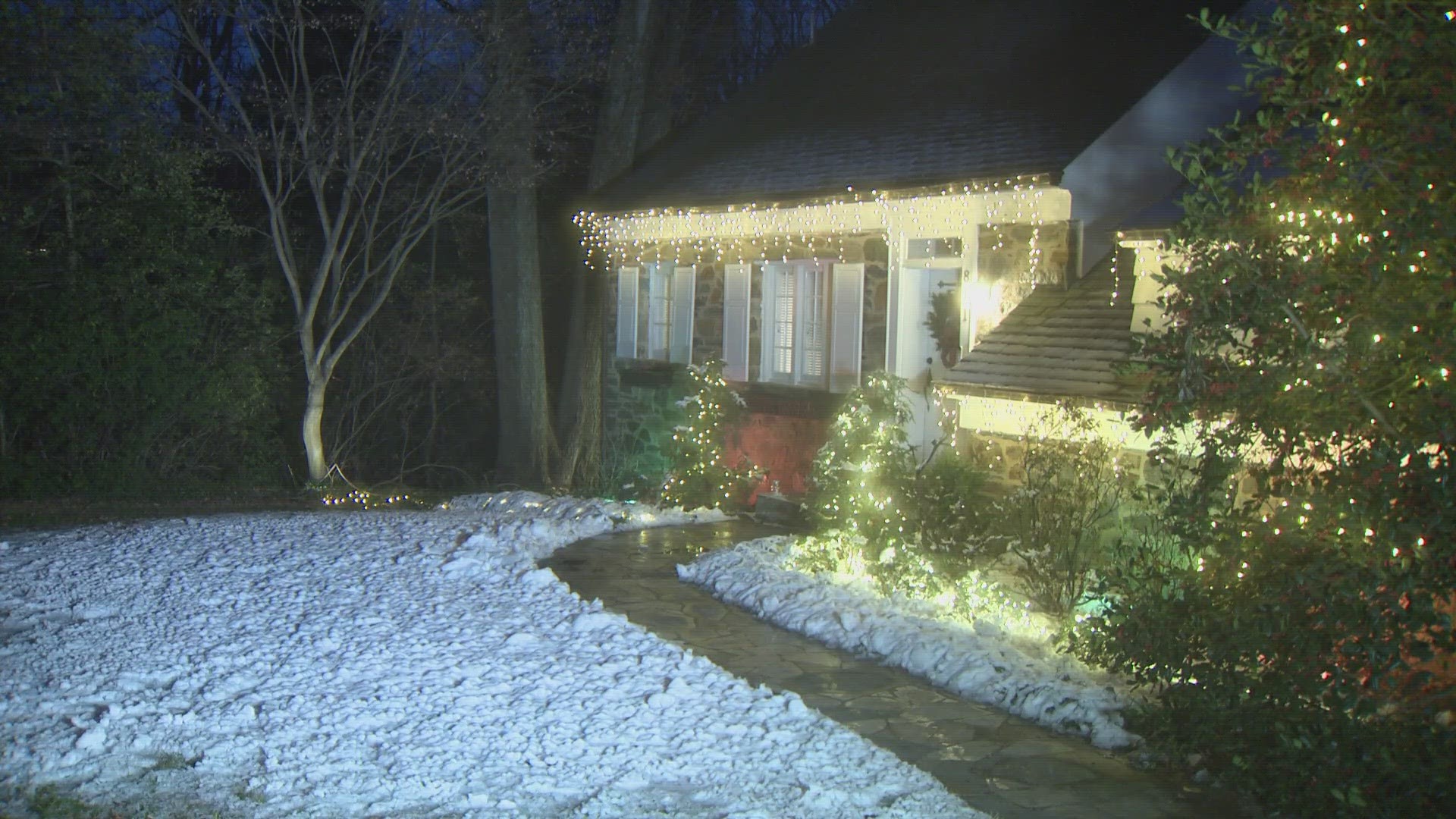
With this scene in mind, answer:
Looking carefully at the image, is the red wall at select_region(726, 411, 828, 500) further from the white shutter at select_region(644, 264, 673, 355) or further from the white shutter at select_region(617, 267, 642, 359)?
the white shutter at select_region(617, 267, 642, 359)

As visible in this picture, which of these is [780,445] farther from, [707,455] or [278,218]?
[278,218]

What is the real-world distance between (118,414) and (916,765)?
1047cm

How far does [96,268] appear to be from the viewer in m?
12.8

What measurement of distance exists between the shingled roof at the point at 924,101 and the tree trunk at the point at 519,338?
110cm

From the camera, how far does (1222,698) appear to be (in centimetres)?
506

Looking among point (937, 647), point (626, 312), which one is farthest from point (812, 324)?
point (937, 647)

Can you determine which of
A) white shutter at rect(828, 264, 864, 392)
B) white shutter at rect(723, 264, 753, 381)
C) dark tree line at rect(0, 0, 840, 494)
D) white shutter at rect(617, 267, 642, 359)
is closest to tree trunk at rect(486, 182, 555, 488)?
dark tree line at rect(0, 0, 840, 494)

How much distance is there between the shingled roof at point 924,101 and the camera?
11.0 m

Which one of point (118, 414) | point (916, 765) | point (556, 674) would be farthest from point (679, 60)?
point (916, 765)

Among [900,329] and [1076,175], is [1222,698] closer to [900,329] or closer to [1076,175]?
[1076,175]

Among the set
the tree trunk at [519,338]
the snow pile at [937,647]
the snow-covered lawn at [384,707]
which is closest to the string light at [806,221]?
the tree trunk at [519,338]

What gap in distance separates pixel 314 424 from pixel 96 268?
2770mm

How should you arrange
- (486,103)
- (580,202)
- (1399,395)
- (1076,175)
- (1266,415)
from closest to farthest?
(1399,395) < (1266,415) < (1076,175) < (486,103) < (580,202)

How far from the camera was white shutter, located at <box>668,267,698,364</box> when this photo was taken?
1512 cm
